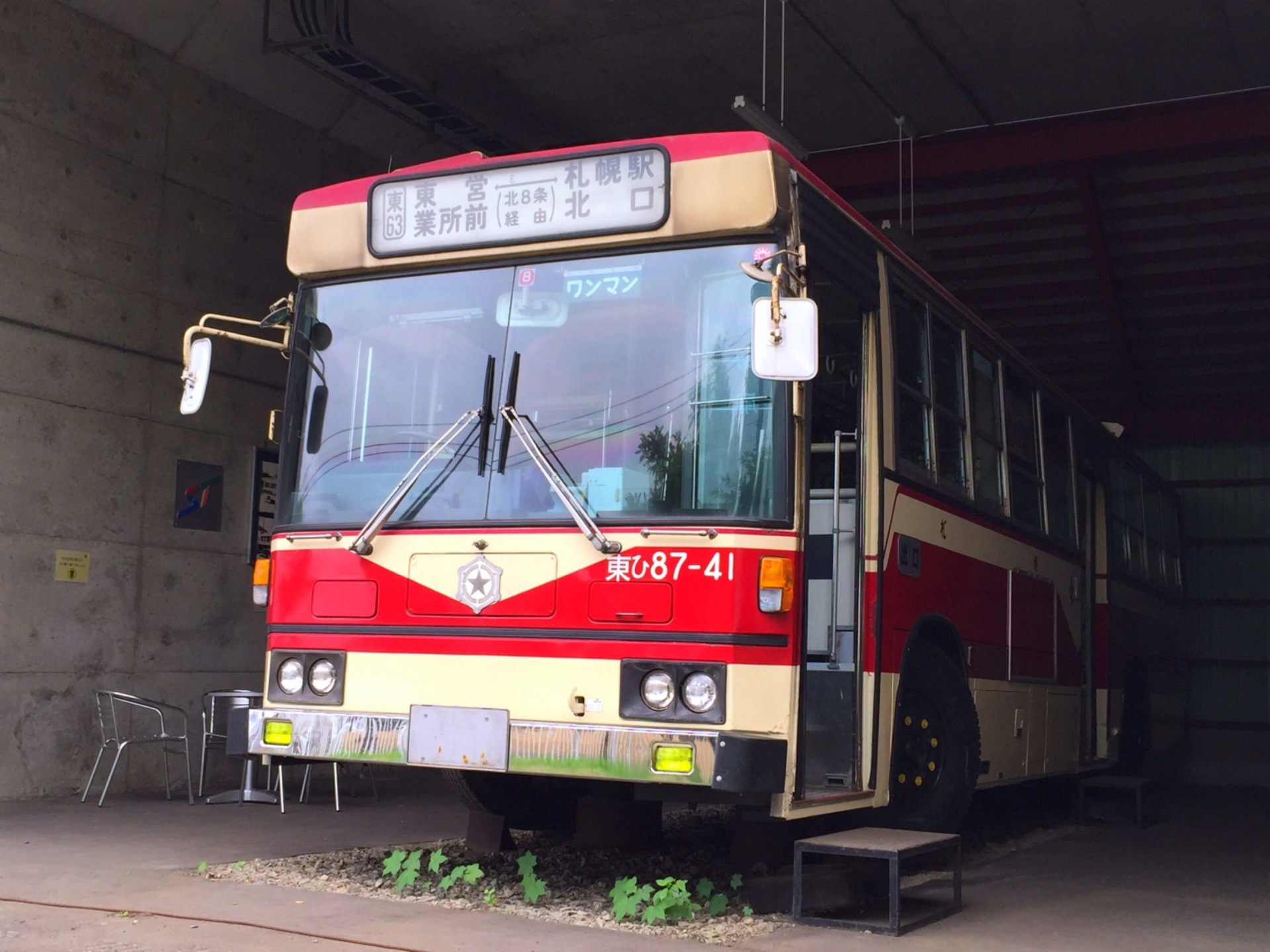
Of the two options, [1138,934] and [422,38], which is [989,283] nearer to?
[422,38]

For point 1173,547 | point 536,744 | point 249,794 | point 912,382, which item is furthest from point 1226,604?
point 536,744

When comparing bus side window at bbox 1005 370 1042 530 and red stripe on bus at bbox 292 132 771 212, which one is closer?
red stripe on bus at bbox 292 132 771 212

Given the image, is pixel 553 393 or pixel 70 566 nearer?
pixel 553 393

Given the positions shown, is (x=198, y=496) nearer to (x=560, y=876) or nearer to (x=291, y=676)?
(x=291, y=676)

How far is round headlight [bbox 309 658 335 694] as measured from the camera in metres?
5.99

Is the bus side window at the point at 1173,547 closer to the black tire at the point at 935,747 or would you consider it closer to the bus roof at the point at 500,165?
the black tire at the point at 935,747

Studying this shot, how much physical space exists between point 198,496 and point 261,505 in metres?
0.63

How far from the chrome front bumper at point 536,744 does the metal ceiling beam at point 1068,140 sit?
9.42 meters

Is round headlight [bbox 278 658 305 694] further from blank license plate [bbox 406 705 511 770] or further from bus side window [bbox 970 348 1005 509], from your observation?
bus side window [bbox 970 348 1005 509]

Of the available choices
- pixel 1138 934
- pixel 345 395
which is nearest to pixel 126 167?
pixel 345 395

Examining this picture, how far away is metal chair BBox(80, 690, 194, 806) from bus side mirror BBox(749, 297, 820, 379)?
6.34m

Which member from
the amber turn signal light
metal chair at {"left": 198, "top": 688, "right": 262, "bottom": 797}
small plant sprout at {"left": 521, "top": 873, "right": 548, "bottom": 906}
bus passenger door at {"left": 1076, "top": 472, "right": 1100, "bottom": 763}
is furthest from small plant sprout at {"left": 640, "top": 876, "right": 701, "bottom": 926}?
bus passenger door at {"left": 1076, "top": 472, "right": 1100, "bottom": 763}

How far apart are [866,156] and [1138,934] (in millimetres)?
9398

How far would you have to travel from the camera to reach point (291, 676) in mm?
6094
